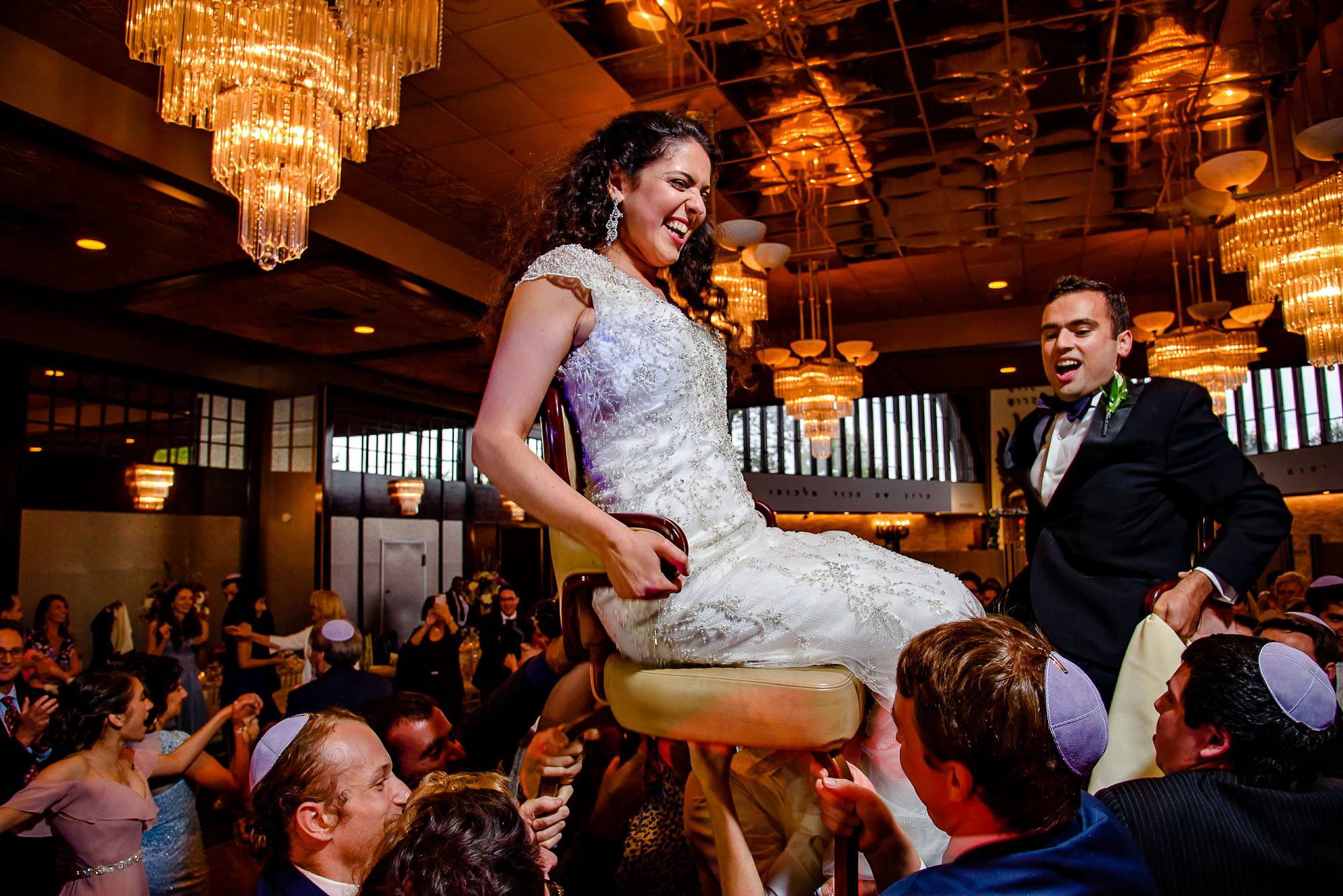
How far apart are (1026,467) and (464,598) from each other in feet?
27.0

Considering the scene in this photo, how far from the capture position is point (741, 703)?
3.83 ft

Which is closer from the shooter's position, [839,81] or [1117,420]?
[1117,420]

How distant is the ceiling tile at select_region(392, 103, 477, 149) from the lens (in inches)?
214

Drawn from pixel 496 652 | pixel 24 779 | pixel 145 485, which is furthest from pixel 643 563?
pixel 145 485

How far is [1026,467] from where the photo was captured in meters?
2.08

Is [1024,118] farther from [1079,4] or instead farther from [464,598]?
[464,598]

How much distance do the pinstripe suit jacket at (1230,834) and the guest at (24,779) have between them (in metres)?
3.07

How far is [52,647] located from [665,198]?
7525mm

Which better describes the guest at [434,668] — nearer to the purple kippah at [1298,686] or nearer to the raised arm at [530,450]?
the raised arm at [530,450]

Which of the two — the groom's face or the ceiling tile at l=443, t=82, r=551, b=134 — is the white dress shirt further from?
the ceiling tile at l=443, t=82, r=551, b=134

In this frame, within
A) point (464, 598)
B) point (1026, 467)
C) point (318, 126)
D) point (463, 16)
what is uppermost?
point (463, 16)

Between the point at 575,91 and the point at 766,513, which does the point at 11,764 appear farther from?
the point at 575,91

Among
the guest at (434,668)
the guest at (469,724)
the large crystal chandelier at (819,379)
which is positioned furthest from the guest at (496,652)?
the large crystal chandelier at (819,379)

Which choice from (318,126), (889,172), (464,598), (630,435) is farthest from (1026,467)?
(464,598)
